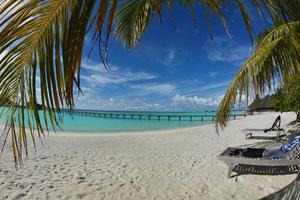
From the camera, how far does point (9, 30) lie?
108cm

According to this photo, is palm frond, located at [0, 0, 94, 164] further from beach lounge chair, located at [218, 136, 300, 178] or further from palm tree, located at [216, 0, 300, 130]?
beach lounge chair, located at [218, 136, 300, 178]

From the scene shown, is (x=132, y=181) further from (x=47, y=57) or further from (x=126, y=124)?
(x=126, y=124)

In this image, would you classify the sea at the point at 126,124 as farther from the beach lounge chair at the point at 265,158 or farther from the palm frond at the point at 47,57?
the beach lounge chair at the point at 265,158

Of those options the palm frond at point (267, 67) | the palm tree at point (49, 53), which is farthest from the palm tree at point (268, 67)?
the palm tree at point (49, 53)

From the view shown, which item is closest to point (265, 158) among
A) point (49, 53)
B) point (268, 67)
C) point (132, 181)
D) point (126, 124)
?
point (268, 67)

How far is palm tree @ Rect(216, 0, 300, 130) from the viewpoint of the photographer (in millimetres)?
3176

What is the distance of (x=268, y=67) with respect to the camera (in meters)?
3.81

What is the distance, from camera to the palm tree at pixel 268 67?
3.18 meters

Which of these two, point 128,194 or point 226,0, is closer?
point 226,0

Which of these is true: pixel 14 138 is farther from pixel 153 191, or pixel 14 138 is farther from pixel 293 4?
pixel 153 191

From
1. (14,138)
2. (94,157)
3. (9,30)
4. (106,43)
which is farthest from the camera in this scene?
(94,157)

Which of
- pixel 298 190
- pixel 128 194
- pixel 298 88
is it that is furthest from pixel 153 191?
pixel 298 88

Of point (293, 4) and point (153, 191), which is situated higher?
point (293, 4)

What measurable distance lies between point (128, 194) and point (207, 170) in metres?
2.36
